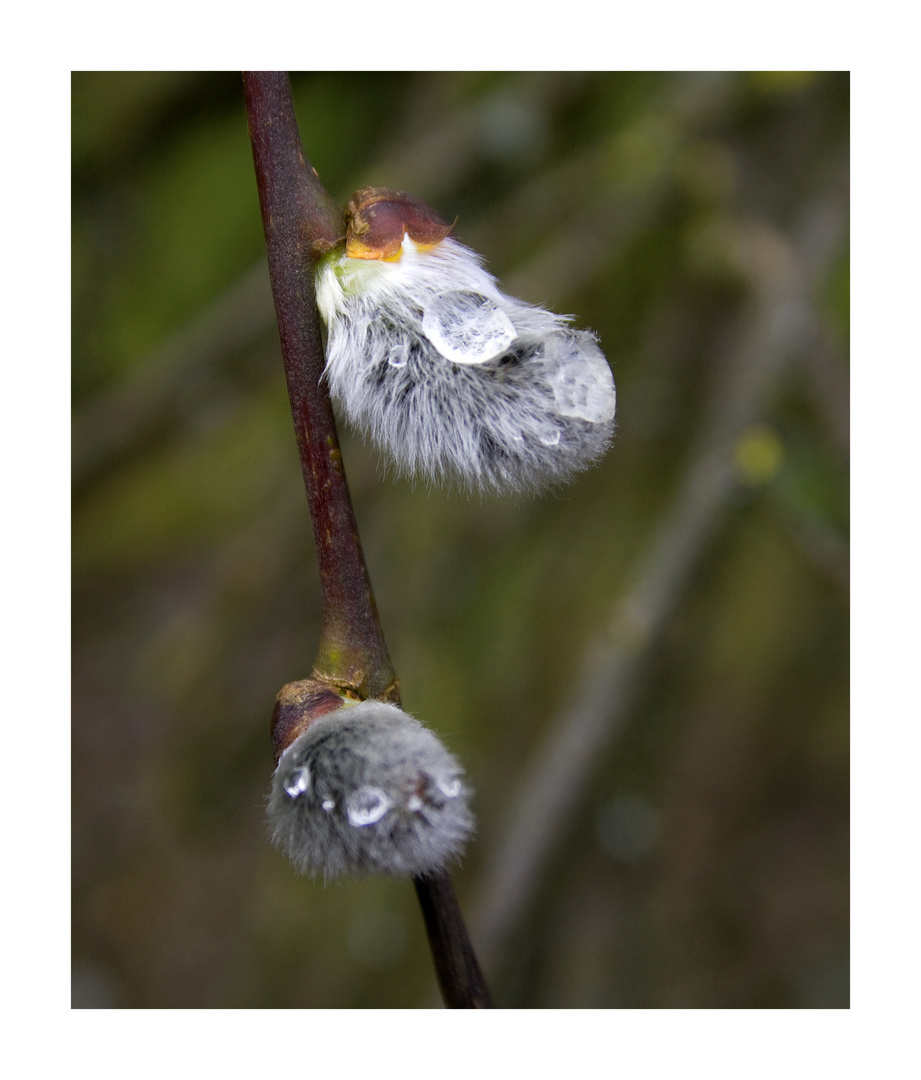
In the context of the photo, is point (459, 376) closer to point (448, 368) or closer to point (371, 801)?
point (448, 368)

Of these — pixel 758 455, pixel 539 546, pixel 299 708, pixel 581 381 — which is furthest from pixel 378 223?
pixel 539 546

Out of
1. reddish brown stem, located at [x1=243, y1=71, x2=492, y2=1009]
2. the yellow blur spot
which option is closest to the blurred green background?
the yellow blur spot

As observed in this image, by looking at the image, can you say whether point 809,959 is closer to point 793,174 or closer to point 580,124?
point 793,174

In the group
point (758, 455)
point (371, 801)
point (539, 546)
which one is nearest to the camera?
point (371, 801)

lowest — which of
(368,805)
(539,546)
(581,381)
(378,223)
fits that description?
(368,805)

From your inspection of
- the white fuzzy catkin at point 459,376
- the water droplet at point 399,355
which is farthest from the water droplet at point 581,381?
the water droplet at point 399,355

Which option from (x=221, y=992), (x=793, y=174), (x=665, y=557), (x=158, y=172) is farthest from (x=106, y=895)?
(x=793, y=174)
